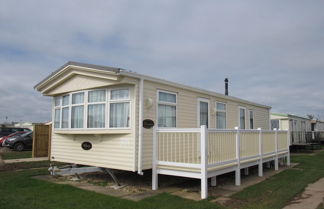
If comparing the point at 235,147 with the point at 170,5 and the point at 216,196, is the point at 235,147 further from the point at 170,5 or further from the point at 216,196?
the point at 170,5

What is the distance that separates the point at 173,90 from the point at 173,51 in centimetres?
769

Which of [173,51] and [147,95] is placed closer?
[147,95]

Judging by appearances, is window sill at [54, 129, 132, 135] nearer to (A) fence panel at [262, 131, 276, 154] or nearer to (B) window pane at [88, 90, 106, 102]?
(B) window pane at [88, 90, 106, 102]

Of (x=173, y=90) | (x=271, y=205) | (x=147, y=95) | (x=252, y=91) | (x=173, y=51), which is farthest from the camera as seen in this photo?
(x=252, y=91)

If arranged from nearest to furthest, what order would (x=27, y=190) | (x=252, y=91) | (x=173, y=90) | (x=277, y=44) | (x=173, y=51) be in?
1. (x=27, y=190)
2. (x=173, y=90)
3. (x=277, y=44)
4. (x=173, y=51)
5. (x=252, y=91)

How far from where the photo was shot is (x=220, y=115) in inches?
376

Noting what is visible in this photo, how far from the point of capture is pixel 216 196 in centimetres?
569

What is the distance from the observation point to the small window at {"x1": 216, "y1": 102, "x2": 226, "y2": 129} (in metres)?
9.35

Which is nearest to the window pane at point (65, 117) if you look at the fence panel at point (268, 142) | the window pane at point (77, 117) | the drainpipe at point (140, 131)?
the window pane at point (77, 117)

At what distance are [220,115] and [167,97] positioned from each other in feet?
10.1

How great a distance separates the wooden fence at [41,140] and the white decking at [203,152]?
9.62m

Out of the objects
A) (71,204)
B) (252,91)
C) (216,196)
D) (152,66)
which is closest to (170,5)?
(216,196)

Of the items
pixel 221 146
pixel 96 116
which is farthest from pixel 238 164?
pixel 96 116

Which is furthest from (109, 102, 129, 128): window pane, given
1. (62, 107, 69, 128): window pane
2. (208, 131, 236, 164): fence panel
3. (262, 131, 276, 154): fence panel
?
(262, 131, 276, 154): fence panel
